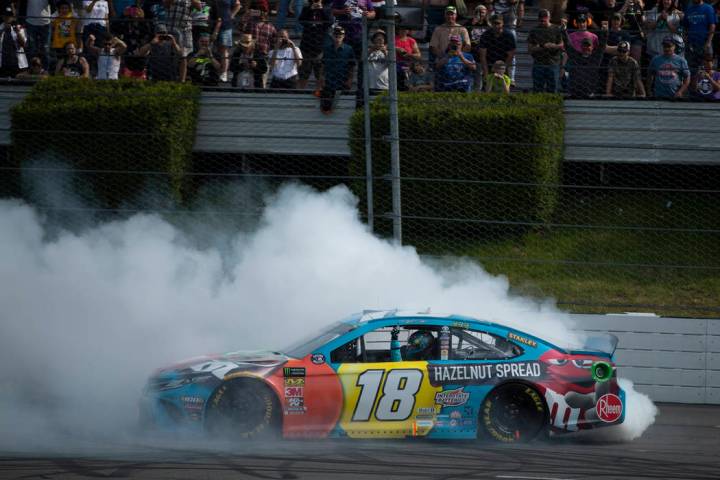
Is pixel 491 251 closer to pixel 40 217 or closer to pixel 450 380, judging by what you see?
pixel 450 380

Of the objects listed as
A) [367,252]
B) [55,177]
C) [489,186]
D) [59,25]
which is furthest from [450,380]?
[59,25]

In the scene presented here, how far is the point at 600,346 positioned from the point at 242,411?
3258 mm

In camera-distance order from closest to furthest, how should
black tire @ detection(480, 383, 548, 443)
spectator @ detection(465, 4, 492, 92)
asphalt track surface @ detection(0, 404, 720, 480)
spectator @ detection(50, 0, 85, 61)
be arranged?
asphalt track surface @ detection(0, 404, 720, 480)
black tire @ detection(480, 383, 548, 443)
spectator @ detection(465, 4, 492, 92)
spectator @ detection(50, 0, 85, 61)

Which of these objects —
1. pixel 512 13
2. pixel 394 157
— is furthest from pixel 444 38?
pixel 394 157

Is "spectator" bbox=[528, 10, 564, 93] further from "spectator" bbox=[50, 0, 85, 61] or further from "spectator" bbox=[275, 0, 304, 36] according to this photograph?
"spectator" bbox=[50, 0, 85, 61]

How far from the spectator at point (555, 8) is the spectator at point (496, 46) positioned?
1064 millimetres

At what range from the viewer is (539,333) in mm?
9234

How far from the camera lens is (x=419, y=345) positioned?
861 cm

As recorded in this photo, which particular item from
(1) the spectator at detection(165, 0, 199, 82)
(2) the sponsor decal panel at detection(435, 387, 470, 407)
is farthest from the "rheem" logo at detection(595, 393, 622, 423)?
(1) the spectator at detection(165, 0, 199, 82)

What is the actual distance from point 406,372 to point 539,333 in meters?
1.50

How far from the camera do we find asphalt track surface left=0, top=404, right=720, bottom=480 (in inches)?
273

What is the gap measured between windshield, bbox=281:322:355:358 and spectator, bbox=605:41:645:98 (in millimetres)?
5479

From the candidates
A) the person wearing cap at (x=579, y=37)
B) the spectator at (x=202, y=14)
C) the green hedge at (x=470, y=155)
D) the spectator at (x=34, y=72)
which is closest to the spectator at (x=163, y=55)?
the spectator at (x=202, y=14)

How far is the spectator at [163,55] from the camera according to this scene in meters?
13.4
